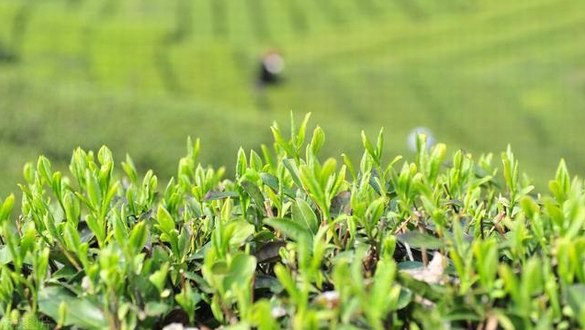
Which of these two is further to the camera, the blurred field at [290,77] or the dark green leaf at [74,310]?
the blurred field at [290,77]

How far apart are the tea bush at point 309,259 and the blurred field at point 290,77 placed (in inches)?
162

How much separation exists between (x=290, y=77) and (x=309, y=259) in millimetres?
11573

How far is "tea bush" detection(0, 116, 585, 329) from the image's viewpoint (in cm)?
126

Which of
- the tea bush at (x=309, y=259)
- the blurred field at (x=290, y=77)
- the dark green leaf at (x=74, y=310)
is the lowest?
the blurred field at (x=290, y=77)

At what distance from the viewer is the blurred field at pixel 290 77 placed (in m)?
7.42

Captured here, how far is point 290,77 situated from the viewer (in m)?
12.9

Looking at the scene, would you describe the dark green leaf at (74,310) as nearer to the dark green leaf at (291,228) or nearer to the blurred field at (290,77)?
the dark green leaf at (291,228)

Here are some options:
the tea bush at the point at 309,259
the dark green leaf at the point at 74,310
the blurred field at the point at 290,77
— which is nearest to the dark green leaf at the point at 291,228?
the tea bush at the point at 309,259

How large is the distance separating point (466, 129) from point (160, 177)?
558 centimetres

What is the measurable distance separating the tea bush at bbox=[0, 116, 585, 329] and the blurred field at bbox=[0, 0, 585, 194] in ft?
13.5

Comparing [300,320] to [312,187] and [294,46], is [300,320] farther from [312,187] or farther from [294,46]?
[294,46]

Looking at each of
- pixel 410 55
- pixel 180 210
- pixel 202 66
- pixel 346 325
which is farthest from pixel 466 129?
pixel 346 325

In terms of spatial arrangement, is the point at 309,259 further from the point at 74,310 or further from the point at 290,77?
the point at 290,77

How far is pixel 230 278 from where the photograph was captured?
1.37 meters
